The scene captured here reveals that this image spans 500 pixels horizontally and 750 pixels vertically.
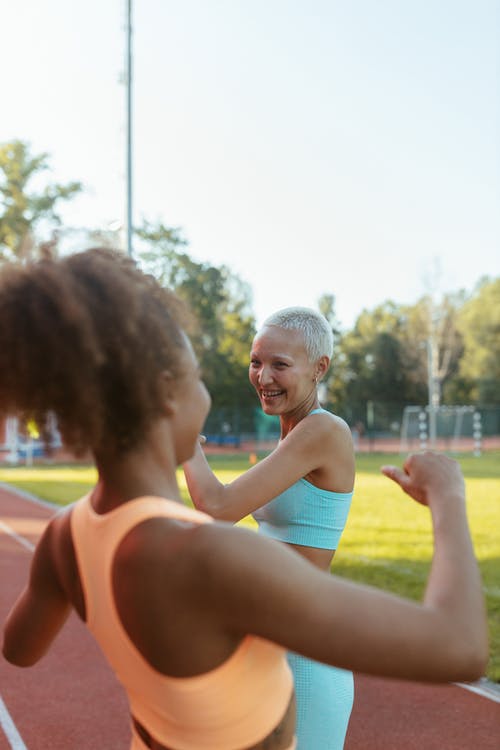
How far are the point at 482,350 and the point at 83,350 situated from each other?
207ft

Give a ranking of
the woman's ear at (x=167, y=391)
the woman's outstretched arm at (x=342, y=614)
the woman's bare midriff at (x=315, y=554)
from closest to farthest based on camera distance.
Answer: the woman's outstretched arm at (x=342, y=614)
the woman's ear at (x=167, y=391)
the woman's bare midriff at (x=315, y=554)

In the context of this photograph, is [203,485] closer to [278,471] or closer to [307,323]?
[278,471]

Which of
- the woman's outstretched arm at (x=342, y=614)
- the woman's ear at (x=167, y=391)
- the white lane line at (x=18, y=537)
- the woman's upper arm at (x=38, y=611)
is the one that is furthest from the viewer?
the white lane line at (x=18, y=537)

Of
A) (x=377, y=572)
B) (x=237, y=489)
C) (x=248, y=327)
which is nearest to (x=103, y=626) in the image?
(x=237, y=489)

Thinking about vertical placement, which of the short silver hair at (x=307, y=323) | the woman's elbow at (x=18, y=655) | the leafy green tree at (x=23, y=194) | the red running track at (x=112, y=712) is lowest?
the red running track at (x=112, y=712)

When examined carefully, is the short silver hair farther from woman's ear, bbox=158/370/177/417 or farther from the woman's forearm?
woman's ear, bbox=158/370/177/417

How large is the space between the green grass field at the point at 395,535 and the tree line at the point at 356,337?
2125 centimetres

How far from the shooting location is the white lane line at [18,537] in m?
11.4

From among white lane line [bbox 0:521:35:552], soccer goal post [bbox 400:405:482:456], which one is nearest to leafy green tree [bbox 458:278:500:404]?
soccer goal post [bbox 400:405:482:456]

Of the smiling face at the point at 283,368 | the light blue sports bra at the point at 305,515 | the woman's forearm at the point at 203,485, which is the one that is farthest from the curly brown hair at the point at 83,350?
the smiling face at the point at 283,368

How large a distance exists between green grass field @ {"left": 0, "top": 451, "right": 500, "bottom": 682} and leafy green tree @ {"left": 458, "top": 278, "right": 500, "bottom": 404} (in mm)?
38483

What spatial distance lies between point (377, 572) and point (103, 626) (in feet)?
27.1

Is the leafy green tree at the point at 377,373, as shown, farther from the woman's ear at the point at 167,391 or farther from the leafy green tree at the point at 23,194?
the woman's ear at the point at 167,391

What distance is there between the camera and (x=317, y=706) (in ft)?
6.14
